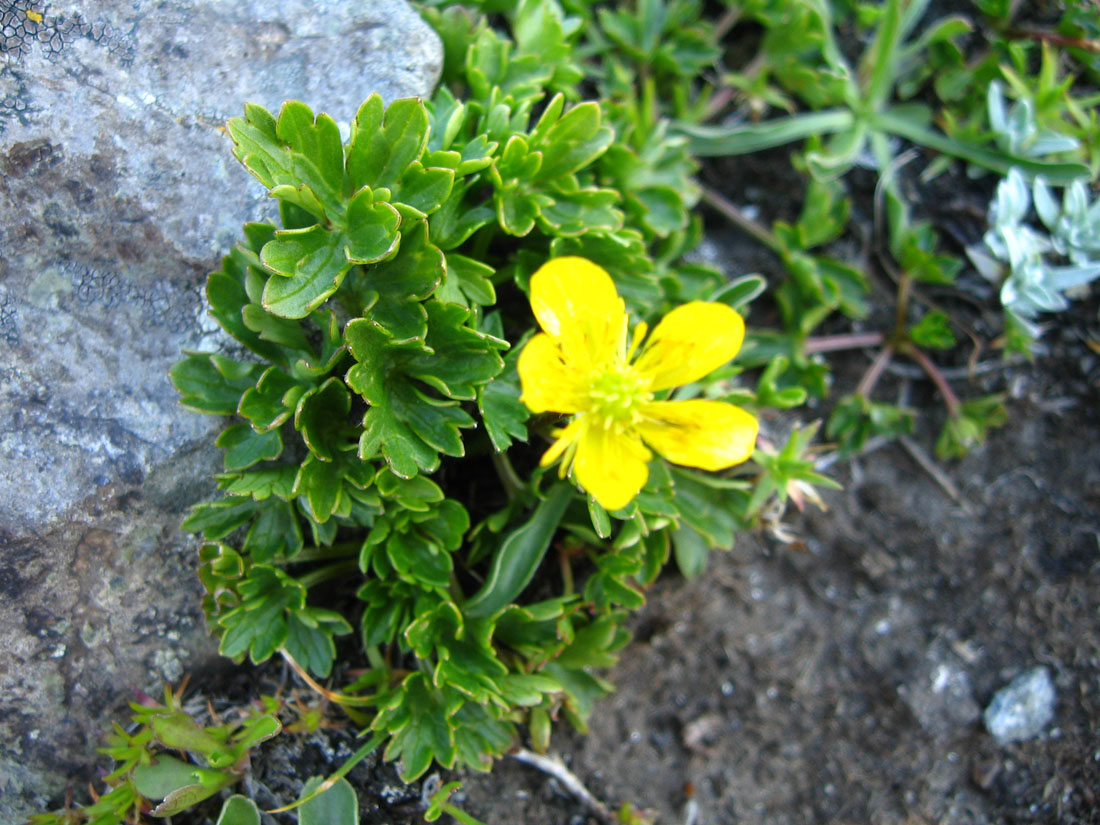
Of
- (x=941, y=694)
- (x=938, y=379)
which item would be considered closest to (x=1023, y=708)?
(x=941, y=694)

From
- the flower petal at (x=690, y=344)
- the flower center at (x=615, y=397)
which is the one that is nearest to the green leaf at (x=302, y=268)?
the flower center at (x=615, y=397)

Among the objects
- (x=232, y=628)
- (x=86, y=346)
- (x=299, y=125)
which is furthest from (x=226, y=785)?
(x=299, y=125)

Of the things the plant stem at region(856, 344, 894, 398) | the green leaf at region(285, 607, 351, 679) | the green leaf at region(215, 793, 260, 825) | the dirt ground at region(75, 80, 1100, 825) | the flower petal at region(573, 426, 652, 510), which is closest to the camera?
the flower petal at region(573, 426, 652, 510)

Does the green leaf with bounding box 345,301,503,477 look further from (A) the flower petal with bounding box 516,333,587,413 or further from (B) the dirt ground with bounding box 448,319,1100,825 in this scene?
(B) the dirt ground with bounding box 448,319,1100,825

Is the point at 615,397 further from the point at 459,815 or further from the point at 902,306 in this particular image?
the point at 902,306

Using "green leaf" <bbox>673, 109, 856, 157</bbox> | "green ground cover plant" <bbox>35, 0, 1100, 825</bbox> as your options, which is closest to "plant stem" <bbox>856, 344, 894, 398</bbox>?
"green ground cover plant" <bbox>35, 0, 1100, 825</bbox>

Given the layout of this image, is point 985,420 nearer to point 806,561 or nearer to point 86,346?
point 806,561

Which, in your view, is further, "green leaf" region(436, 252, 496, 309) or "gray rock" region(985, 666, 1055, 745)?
"gray rock" region(985, 666, 1055, 745)
